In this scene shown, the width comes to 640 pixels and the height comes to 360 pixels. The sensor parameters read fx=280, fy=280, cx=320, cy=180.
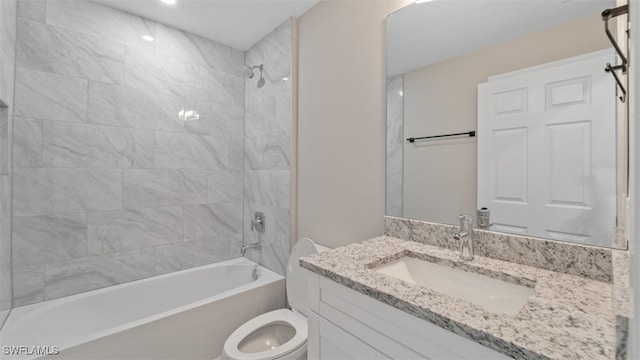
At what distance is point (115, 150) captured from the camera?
80.0 inches

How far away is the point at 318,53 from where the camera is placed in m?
1.93

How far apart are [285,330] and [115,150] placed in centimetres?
175

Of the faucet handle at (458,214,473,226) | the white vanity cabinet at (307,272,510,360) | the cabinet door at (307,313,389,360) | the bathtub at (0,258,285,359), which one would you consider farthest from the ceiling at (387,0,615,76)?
the bathtub at (0,258,285,359)

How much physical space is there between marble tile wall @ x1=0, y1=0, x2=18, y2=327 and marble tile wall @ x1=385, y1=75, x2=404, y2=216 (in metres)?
2.00

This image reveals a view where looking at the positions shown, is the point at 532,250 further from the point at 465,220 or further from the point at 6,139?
the point at 6,139

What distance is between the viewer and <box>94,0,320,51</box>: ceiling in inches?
76.6

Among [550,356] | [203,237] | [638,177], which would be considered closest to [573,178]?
[550,356]

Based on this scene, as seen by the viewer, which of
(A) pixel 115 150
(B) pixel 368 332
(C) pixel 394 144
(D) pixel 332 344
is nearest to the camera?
(B) pixel 368 332

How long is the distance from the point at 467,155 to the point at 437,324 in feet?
2.68

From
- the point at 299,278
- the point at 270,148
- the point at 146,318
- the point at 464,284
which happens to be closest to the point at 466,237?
the point at 464,284

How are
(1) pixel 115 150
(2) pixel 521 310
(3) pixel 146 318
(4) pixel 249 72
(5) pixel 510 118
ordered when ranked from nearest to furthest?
(2) pixel 521 310 → (5) pixel 510 118 → (3) pixel 146 318 → (1) pixel 115 150 → (4) pixel 249 72

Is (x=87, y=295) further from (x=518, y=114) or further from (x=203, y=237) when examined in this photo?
(x=518, y=114)

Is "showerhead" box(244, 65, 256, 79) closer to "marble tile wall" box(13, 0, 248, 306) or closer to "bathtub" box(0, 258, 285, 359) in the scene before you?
"marble tile wall" box(13, 0, 248, 306)

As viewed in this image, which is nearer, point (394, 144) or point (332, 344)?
point (332, 344)
